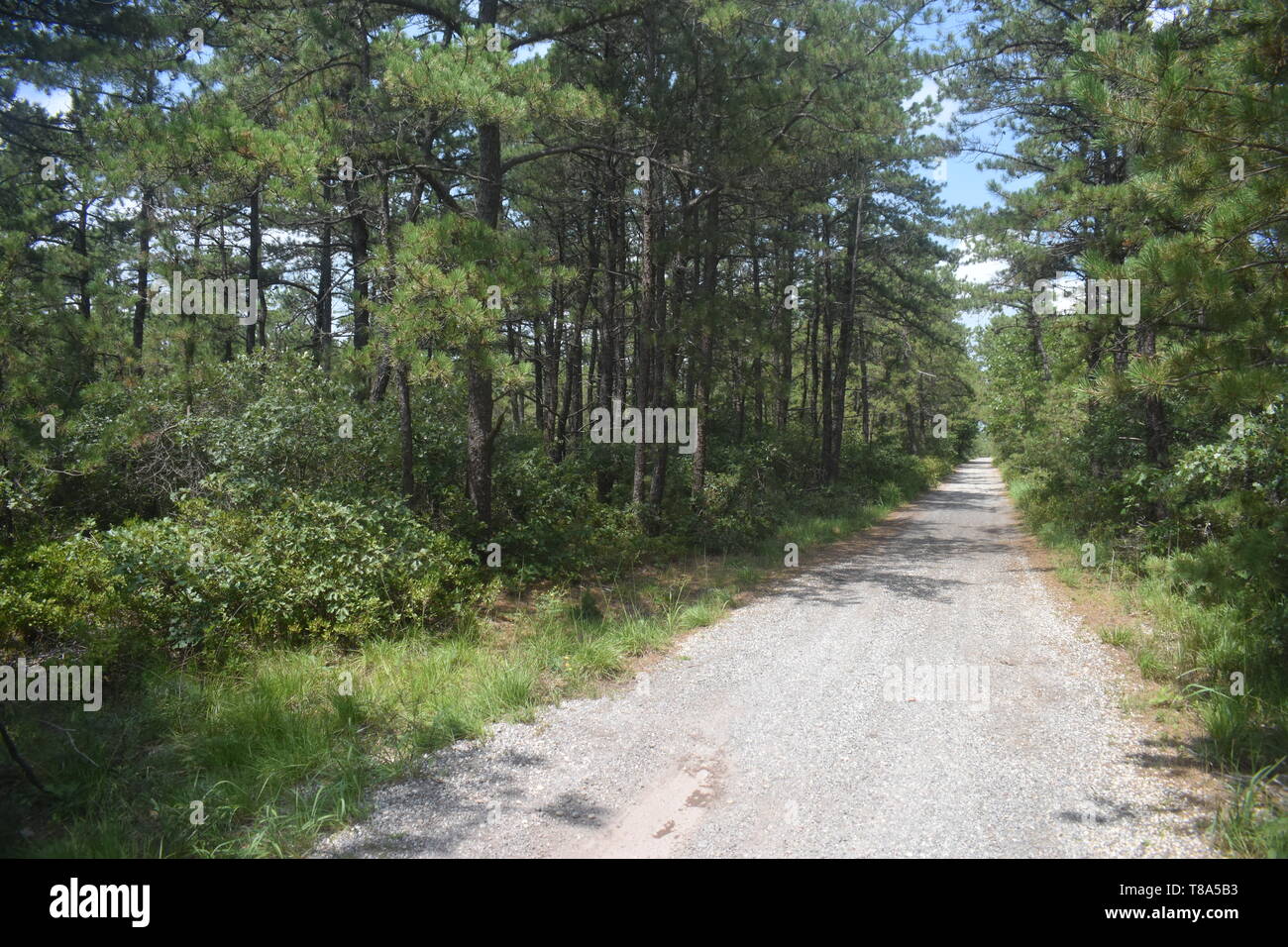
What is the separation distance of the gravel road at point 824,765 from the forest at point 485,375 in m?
0.47

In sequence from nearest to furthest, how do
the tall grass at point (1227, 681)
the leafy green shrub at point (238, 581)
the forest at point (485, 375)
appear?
the tall grass at point (1227, 681), the forest at point (485, 375), the leafy green shrub at point (238, 581)

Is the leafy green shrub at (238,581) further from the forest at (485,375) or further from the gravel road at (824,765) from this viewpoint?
the gravel road at (824,765)

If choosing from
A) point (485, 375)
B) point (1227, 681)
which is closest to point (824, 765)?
point (1227, 681)

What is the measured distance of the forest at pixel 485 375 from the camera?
14.6 feet

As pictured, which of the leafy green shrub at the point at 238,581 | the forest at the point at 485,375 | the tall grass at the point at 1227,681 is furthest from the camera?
the leafy green shrub at the point at 238,581

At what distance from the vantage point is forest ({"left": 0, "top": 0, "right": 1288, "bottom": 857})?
176 inches

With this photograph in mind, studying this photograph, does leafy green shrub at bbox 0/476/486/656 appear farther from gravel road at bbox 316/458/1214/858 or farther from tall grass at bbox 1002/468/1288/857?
tall grass at bbox 1002/468/1288/857

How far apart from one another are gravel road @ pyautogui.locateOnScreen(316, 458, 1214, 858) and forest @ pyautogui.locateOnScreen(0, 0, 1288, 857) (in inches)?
18.6

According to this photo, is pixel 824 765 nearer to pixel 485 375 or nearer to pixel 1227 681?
pixel 1227 681

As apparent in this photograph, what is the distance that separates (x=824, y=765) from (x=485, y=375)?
506 centimetres

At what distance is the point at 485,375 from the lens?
739 centimetres

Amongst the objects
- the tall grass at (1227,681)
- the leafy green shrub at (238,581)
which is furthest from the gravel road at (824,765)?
the leafy green shrub at (238,581)

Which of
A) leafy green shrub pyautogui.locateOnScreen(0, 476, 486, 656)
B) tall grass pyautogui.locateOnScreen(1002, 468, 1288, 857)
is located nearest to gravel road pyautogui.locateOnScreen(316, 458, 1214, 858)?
tall grass pyautogui.locateOnScreen(1002, 468, 1288, 857)

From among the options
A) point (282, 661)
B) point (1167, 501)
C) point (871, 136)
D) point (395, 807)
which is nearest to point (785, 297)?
point (871, 136)
